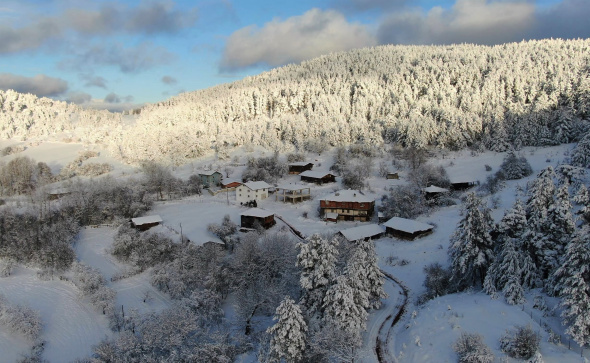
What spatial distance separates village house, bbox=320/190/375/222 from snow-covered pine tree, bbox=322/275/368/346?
2975 centimetres

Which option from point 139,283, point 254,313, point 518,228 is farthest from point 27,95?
point 518,228

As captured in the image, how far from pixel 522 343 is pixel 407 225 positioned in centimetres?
2825

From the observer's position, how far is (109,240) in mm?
51938

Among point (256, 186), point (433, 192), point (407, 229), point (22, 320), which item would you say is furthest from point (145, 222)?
point (433, 192)

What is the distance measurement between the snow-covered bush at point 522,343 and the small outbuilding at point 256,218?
35.5 metres

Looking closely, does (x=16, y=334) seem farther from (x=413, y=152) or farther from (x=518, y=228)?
(x=413, y=152)

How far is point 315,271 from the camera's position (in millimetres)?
27641

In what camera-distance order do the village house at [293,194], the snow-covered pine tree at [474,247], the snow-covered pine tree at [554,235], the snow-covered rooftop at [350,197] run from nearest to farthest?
the snow-covered pine tree at [554,235] → the snow-covered pine tree at [474,247] → the snow-covered rooftop at [350,197] → the village house at [293,194]

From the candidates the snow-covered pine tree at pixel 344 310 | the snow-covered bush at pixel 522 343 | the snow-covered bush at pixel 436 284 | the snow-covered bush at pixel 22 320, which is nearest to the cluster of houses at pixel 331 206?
the snow-covered bush at pixel 436 284

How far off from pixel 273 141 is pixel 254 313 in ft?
223

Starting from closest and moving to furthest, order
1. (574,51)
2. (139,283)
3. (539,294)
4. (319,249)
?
1. (539,294)
2. (319,249)
3. (139,283)
4. (574,51)

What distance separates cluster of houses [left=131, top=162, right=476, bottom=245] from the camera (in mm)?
47312

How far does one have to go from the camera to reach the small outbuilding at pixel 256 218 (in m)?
51.7

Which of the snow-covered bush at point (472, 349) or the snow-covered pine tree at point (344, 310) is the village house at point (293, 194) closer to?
the snow-covered pine tree at point (344, 310)
